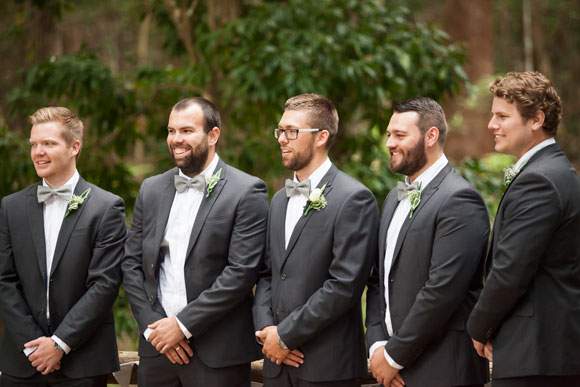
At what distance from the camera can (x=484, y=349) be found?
319 centimetres

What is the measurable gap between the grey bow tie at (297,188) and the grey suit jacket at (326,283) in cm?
8

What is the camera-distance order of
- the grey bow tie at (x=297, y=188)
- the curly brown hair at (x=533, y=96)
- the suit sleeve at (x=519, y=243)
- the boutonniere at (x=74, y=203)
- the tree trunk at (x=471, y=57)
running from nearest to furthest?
1. the suit sleeve at (x=519, y=243)
2. the curly brown hair at (x=533, y=96)
3. the grey bow tie at (x=297, y=188)
4. the boutonniere at (x=74, y=203)
5. the tree trunk at (x=471, y=57)

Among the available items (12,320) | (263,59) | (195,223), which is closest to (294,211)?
(195,223)

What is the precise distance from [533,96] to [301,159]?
122 centimetres

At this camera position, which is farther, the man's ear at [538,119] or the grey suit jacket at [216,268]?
the grey suit jacket at [216,268]

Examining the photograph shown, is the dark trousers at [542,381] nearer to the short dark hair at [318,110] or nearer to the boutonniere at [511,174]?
the boutonniere at [511,174]

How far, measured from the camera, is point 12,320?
12.6 ft

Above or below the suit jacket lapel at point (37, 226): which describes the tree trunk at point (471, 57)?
above

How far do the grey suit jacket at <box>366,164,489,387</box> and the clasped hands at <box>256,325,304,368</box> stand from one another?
0.49m

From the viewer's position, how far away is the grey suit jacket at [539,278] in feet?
9.63

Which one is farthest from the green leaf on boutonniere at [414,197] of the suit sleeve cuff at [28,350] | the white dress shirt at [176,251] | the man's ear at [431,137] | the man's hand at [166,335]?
the suit sleeve cuff at [28,350]

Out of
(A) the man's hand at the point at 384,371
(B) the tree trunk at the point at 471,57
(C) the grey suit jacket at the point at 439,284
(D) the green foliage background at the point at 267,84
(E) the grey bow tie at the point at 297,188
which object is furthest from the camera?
(B) the tree trunk at the point at 471,57

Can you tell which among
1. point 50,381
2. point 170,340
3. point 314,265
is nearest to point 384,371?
point 314,265

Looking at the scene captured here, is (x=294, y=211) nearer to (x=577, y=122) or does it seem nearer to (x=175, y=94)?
(x=175, y=94)
